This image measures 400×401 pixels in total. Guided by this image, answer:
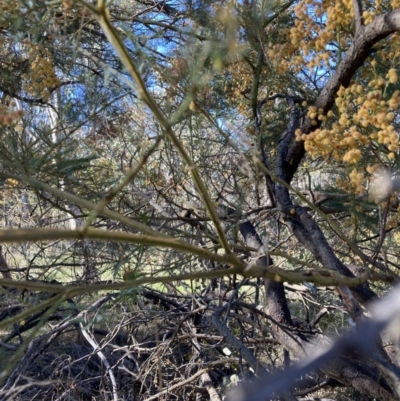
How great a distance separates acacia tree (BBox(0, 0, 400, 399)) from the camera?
1.02 meters

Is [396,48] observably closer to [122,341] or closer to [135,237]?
[135,237]

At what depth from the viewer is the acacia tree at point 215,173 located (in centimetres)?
102

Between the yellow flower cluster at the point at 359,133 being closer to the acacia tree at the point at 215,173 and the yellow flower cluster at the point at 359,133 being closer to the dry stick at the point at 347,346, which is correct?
the acacia tree at the point at 215,173

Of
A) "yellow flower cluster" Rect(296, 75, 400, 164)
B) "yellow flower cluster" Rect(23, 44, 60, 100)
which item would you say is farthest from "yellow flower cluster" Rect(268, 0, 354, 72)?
"yellow flower cluster" Rect(23, 44, 60, 100)

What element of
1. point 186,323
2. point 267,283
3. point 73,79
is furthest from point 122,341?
point 73,79

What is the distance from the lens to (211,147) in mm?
3539

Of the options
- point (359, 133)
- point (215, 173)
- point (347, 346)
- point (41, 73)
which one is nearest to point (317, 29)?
point (359, 133)

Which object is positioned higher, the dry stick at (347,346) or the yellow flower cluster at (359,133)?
the yellow flower cluster at (359,133)

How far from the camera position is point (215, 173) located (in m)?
3.42

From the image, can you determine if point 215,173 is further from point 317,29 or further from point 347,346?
point 347,346

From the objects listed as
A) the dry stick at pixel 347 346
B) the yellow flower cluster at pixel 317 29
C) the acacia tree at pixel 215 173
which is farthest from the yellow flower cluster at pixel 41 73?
the dry stick at pixel 347 346

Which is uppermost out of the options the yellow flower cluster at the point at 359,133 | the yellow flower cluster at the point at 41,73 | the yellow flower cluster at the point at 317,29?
the yellow flower cluster at the point at 41,73

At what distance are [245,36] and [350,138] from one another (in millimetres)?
996

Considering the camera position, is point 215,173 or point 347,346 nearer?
point 347,346
